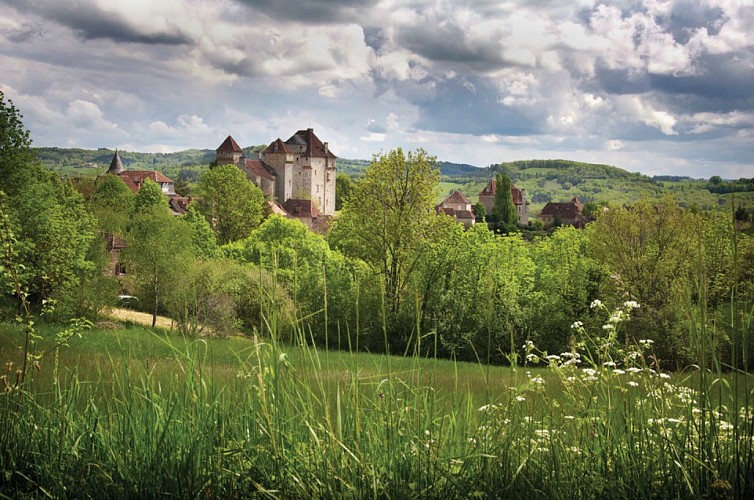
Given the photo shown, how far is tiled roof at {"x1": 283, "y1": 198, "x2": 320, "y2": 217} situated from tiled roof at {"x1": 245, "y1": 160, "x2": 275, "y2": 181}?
20.8ft

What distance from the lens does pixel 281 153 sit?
336 feet

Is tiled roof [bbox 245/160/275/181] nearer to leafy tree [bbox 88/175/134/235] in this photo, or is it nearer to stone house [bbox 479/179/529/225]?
leafy tree [bbox 88/175/134/235]

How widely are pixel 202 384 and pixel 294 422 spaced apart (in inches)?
19.3

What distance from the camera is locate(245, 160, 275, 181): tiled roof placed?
9634 cm

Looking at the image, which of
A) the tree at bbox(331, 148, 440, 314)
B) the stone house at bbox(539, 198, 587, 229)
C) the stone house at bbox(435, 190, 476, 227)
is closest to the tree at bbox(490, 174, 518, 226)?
the stone house at bbox(435, 190, 476, 227)

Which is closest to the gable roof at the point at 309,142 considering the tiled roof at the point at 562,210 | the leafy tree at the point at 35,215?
the tiled roof at the point at 562,210

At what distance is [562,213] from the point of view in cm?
12888

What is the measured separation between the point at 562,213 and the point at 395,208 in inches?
4097

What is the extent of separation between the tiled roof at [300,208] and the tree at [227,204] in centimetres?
2712

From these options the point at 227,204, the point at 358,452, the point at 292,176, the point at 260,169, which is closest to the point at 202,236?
the point at 227,204

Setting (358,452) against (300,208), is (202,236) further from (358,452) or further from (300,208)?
(358,452)

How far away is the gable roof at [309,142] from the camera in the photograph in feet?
349

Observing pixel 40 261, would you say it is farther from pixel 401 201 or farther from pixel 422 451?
pixel 422 451

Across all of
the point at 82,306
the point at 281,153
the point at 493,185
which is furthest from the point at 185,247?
the point at 493,185
